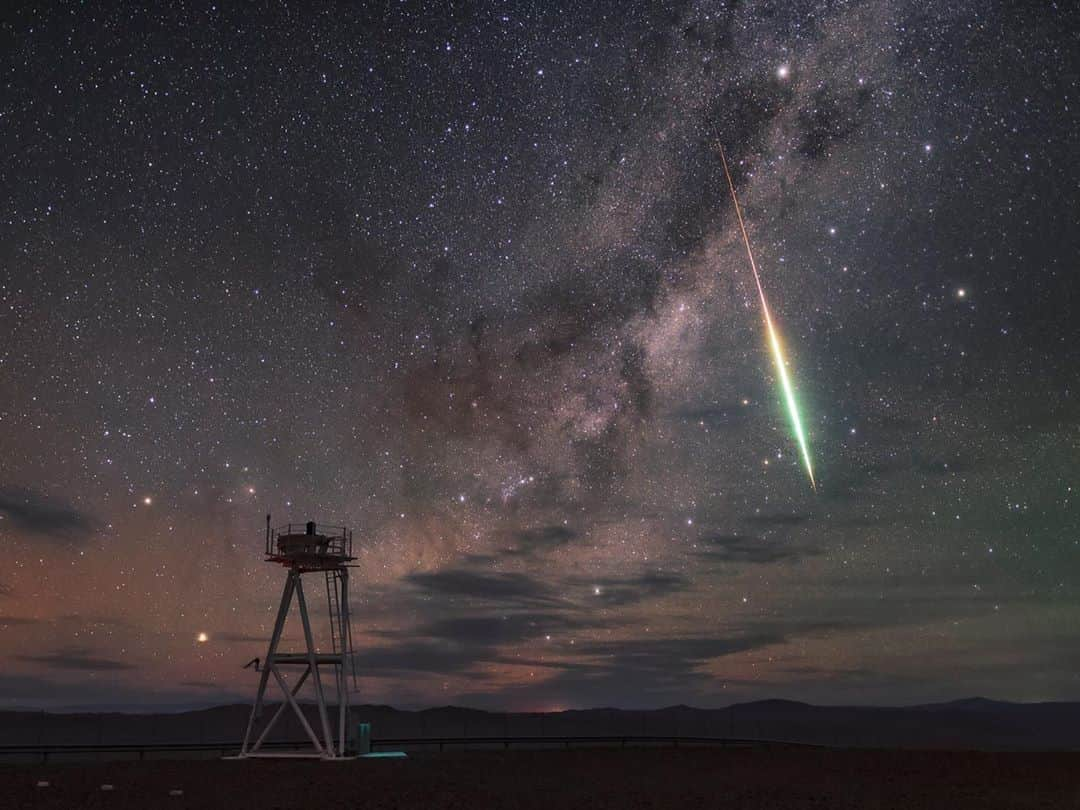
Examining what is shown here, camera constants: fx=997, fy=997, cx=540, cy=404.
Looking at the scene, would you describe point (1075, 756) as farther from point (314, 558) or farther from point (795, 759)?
point (314, 558)

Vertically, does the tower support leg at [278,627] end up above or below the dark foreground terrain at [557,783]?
above

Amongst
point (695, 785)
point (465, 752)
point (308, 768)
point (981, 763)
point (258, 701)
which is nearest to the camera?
point (695, 785)

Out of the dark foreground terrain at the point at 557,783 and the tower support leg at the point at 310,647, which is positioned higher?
the tower support leg at the point at 310,647

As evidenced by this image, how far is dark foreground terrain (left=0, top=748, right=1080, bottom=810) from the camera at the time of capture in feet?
104

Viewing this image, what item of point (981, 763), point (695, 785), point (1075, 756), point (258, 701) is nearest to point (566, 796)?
point (695, 785)

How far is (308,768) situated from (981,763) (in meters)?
34.1

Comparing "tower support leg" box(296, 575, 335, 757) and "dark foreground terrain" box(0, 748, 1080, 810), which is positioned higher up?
"tower support leg" box(296, 575, 335, 757)

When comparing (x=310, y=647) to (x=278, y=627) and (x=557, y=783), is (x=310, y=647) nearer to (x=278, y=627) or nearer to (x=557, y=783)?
(x=278, y=627)

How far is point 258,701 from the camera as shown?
145ft

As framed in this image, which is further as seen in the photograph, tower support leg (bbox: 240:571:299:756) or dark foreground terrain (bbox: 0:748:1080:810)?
tower support leg (bbox: 240:571:299:756)

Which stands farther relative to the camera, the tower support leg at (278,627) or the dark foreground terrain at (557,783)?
the tower support leg at (278,627)

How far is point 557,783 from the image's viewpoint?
38.6 metres

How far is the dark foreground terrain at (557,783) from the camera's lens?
31672mm

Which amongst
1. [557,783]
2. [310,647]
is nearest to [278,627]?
[310,647]
